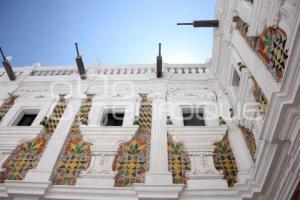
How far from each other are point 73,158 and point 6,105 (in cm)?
336

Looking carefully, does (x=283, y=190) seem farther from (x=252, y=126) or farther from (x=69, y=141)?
(x=69, y=141)

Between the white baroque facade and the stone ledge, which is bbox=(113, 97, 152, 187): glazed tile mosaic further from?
the stone ledge

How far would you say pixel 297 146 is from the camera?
406 centimetres

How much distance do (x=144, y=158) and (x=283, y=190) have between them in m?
2.91

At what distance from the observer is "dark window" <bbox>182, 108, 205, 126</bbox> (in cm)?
765

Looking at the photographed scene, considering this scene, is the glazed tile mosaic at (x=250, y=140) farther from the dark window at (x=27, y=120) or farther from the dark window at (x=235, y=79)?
the dark window at (x=27, y=120)

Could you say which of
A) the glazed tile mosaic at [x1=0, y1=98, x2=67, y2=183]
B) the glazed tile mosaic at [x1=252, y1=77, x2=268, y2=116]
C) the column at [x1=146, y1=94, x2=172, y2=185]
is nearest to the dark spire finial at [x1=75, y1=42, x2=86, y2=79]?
the glazed tile mosaic at [x1=0, y1=98, x2=67, y2=183]

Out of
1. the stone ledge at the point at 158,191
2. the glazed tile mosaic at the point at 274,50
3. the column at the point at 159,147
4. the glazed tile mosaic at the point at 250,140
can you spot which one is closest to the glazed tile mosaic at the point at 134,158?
the column at the point at 159,147

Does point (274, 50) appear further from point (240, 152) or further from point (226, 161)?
point (226, 161)

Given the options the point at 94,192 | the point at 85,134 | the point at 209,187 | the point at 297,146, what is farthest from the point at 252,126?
the point at 85,134

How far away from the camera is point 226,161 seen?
6.37 meters

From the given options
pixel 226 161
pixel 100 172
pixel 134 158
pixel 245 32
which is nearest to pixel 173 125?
pixel 134 158

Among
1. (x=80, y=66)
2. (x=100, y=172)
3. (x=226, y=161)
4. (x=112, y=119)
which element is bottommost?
(x=100, y=172)

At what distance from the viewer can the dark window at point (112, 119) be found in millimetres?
→ 7828
